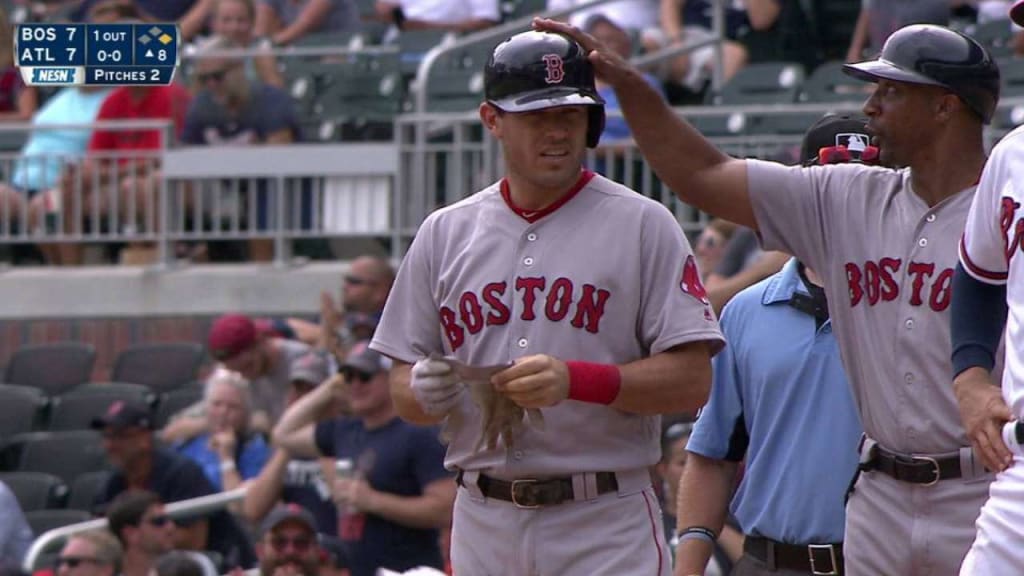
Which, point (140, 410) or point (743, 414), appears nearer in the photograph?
point (743, 414)

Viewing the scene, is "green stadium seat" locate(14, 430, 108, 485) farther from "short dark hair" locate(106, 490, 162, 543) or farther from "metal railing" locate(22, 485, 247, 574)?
"short dark hair" locate(106, 490, 162, 543)

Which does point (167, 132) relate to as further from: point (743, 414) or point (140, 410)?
point (743, 414)

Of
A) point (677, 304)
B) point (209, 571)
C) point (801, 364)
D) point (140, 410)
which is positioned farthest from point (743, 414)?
point (140, 410)

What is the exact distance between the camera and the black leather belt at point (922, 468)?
4145mm

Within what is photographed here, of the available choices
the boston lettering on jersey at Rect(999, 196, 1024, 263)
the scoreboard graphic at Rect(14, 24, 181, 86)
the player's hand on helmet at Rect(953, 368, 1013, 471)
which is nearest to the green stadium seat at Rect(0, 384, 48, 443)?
the scoreboard graphic at Rect(14, 24, 181, 86)

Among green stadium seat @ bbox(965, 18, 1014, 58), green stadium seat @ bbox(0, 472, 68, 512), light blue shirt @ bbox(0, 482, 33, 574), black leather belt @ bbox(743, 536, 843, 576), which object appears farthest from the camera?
green stadium seat @ bbox(965, 18, 1014, 58)

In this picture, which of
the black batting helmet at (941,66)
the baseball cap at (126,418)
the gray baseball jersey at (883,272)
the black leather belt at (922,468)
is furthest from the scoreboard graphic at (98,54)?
the baseball cap at (126,418)

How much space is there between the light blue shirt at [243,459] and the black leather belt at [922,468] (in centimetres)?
522

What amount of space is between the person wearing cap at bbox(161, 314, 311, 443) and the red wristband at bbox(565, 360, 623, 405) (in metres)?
5.33

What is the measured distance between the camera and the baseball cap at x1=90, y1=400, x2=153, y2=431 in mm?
8945

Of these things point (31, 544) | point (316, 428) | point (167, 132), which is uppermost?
point (167, 132)

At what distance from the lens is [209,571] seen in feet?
25.6

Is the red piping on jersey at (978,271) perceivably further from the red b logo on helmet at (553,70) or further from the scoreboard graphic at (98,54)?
the scoreboard graphic at (98,54)

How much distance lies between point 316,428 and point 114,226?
3.79m
